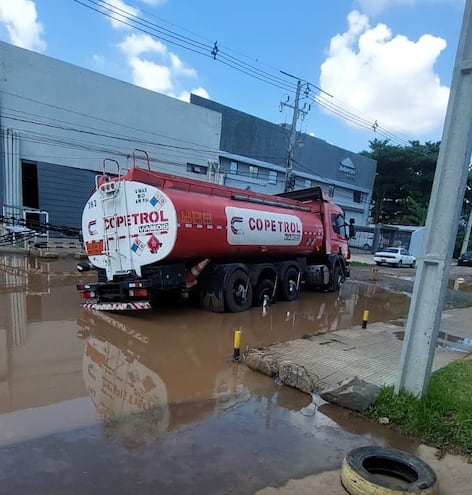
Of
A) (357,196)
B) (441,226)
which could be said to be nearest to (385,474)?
(441,226)

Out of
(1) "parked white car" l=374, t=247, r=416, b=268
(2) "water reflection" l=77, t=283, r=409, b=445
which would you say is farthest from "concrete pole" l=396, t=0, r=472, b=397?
(1) "parked white car" l=374, t=247, r=416, b=268

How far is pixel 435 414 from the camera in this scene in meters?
4.79

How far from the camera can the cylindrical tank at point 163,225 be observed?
28.5 feet

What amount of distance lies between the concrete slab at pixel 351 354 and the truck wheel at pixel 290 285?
10.6 ft

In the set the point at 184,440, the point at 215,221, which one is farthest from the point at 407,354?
the point at 215,221

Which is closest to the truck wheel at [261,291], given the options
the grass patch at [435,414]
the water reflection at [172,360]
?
the water reflection at [172,360]

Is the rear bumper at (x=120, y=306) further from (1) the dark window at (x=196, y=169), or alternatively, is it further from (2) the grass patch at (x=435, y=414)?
(1) the dark window at (x=196, y=169)

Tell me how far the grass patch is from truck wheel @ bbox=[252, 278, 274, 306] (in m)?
6.37

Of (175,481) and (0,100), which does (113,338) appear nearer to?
(175,481)

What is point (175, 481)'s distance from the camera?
3.45 metres

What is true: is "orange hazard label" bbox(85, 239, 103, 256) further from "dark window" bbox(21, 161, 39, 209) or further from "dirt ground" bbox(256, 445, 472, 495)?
"dark window" bbox(21, 161, 39, 209)

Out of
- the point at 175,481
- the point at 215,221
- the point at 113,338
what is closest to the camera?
the point at 175,481

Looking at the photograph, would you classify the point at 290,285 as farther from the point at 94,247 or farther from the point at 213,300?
the point at 94,247

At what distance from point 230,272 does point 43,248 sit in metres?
14.5
